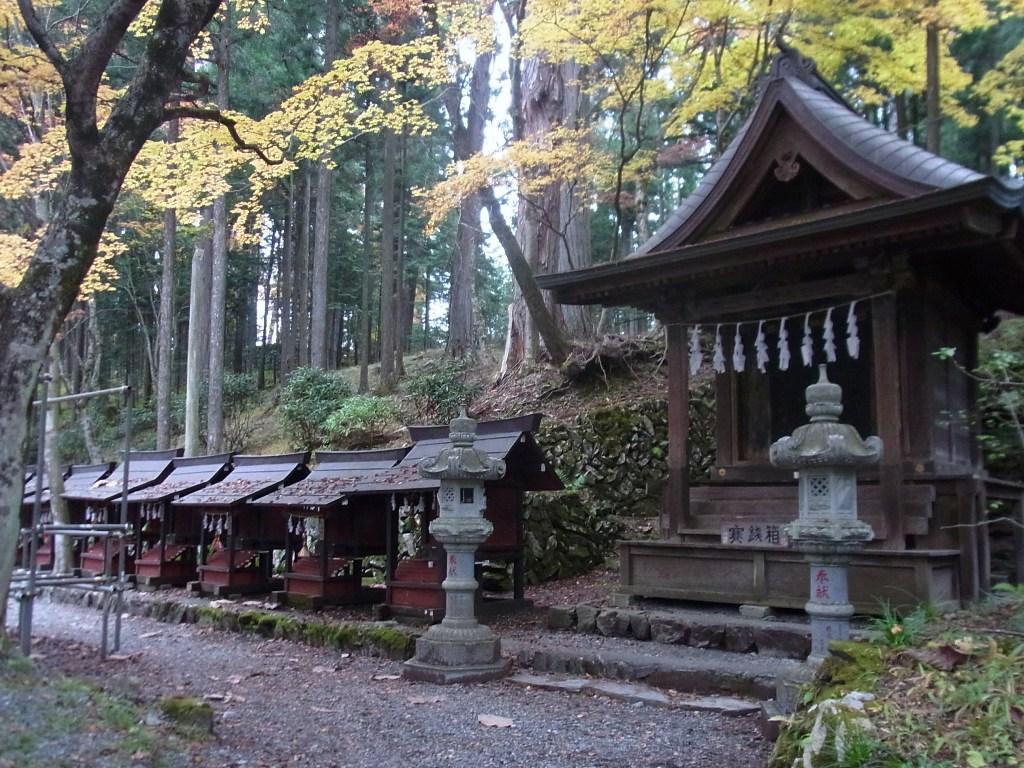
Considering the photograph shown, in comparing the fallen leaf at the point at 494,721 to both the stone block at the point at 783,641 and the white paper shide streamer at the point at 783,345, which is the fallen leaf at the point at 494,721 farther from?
the white paper shide streamer at the point at 783,345

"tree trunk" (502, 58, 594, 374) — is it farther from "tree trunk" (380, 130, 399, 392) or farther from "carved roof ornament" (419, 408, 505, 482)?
"carved roof ornament" (419, 408, 505, 482)

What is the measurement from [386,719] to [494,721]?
0.83 metres

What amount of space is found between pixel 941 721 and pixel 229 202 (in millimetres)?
23990

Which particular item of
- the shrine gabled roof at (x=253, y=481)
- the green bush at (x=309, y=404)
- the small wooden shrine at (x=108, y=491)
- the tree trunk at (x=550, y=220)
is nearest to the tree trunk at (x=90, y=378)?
the green bush at (x=309, y=404)

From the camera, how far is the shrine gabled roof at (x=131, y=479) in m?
13.6

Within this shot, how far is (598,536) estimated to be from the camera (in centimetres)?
1346

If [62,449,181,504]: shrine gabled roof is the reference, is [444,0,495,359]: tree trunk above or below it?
above

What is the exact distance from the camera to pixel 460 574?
25.2 feet

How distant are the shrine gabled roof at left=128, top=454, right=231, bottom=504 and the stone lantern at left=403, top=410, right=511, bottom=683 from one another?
6.57m

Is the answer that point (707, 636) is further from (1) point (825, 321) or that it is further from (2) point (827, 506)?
(1) point (825, 321)

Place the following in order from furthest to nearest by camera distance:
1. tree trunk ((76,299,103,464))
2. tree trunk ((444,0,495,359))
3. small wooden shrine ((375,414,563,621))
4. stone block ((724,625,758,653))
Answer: tree trunk ((76,299,103,464)) < tree trunk ((444,0,495,359)) < small wooden shrine ((375,414,563,621)) < stone block ((724,625,758,653))

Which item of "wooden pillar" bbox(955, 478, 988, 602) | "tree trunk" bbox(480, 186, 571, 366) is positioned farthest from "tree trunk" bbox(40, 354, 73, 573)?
"wooden pillar" bbox(955, 478, 988, 602)

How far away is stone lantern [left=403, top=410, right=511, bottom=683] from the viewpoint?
7.41 metres

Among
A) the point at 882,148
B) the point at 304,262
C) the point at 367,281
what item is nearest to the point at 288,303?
the point at 304,262
